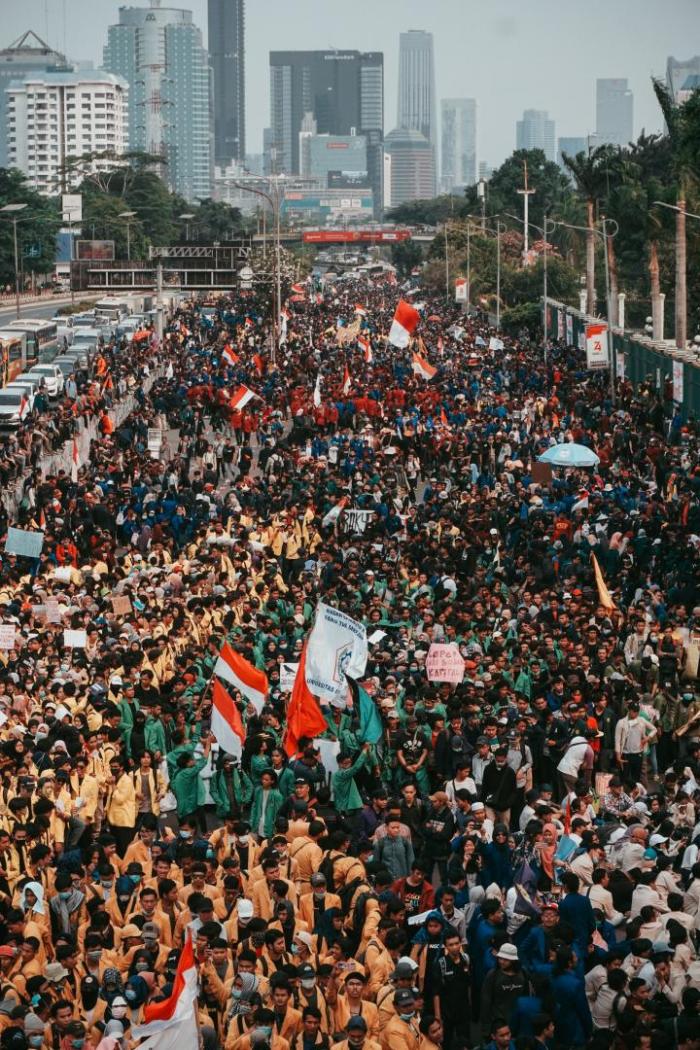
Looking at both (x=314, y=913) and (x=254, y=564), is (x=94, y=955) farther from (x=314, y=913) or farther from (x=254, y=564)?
(x=254, y=564)

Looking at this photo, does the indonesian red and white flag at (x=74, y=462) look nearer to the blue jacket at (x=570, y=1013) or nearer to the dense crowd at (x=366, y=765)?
the dense crowd at (x=366, y=765)

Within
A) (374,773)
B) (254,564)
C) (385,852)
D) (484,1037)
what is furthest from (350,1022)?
(254,564)

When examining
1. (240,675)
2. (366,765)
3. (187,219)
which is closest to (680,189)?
(240,675)

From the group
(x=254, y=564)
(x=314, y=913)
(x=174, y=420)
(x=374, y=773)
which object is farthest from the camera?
(x=174, y=420)

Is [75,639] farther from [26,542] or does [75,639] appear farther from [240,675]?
[26,542]

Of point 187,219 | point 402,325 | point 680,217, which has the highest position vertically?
point 187,219

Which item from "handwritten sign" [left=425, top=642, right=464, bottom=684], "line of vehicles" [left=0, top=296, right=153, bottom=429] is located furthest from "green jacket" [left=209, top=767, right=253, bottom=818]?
"line of vehicles" [left=0, top=296, right=153, bottom=429]

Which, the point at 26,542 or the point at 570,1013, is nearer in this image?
the point at 570,1013

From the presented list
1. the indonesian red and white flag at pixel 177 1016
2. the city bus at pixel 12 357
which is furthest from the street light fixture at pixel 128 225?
the indonesian red and white flag at pixel 177 1016
